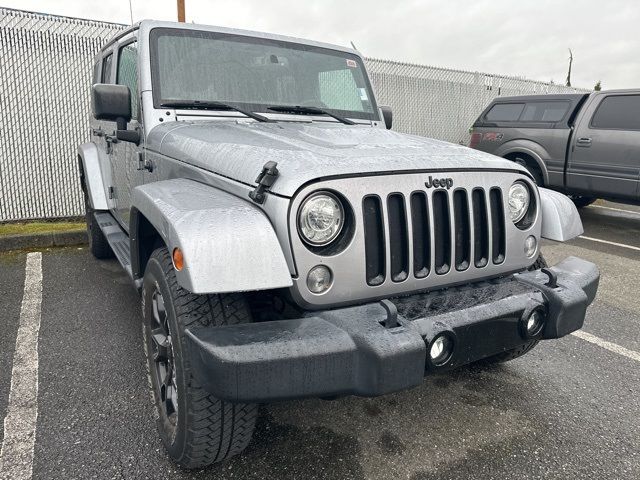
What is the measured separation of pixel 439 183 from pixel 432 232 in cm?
20

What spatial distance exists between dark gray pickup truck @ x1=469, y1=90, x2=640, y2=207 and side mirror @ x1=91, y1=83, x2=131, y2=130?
6694 millimetres

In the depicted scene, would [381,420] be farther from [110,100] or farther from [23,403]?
[110,100]

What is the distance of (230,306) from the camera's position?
1776 mm

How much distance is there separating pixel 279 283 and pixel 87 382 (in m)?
1.69

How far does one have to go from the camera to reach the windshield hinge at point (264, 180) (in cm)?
176

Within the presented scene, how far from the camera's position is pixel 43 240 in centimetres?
549

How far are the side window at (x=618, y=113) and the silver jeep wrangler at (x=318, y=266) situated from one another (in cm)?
543

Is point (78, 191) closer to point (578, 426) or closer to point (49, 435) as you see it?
point (49, 435)

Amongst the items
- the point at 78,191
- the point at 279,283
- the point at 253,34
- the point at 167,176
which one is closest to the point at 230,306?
the point at 279,283

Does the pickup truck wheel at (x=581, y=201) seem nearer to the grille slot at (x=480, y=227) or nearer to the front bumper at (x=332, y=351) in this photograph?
the grille slot at (x=480, y=227)

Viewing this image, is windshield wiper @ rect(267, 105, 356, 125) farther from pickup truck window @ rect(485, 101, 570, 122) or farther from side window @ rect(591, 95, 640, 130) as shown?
pickup truck window @ rect(485, 101, 570, 122)

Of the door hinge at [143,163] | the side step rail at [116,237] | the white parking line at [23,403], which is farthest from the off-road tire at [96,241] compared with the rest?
the door hinge at [143,163]

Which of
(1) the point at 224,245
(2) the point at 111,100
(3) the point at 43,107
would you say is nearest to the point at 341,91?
(2) the point at 111,100

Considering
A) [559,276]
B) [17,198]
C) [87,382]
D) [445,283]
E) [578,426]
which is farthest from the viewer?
[17,198]
